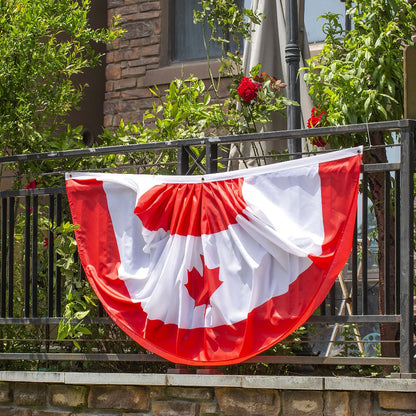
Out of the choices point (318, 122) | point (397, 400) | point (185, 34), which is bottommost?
point (397, 400)

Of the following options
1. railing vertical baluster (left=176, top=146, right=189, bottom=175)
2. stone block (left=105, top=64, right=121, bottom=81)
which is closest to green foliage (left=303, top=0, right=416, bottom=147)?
railing vertical baluster (left=176, top=146, right=189, bottom=175)

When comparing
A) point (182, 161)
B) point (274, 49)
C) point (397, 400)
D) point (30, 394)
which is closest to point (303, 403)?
point (397, 400)

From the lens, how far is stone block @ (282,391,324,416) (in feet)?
14.6

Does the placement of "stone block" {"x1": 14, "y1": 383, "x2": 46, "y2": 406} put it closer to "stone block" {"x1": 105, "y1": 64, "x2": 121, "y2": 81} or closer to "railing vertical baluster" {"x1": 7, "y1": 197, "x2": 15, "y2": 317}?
"railing vertical baluster" {"x1": 7, "y1": 197, "x2": 15, "y2": 317}

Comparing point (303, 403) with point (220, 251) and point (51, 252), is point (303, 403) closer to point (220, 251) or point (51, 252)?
point (220, 251)

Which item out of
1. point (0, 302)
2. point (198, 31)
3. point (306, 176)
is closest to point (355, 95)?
point (306, 176)

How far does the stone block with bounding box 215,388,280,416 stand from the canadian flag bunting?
172 millimetres

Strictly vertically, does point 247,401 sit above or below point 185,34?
below

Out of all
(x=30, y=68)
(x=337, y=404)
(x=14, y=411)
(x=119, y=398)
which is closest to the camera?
(x=337, y=404)

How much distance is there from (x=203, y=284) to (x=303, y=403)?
86 cm

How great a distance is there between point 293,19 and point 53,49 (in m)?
1.71

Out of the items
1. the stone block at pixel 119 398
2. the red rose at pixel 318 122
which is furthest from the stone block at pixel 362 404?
the red rose at pixel 318 122

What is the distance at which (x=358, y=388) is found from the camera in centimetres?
428

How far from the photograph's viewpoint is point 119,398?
5012mm
